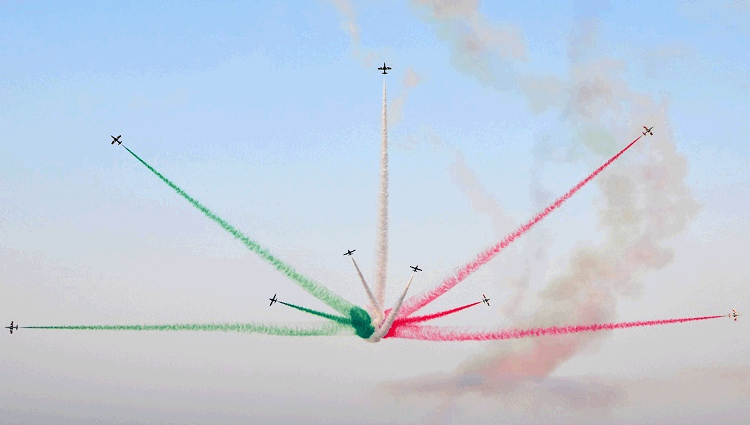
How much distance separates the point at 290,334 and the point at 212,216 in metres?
18.9

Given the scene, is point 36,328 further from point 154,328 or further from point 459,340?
point 459,340

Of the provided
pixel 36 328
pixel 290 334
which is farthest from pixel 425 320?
pixel 36 328

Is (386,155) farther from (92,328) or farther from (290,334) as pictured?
(92,328)

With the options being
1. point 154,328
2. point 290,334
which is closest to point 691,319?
point 290,334

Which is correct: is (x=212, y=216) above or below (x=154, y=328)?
above

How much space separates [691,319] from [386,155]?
4448cm

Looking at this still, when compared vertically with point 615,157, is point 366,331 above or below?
below

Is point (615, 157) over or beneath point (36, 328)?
over

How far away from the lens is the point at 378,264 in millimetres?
192625

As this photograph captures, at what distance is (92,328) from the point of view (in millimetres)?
192250

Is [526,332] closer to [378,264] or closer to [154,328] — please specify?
[378,264]

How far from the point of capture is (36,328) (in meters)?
187

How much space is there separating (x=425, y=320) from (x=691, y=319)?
112ft

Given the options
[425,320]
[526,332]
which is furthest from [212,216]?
[526,332]
